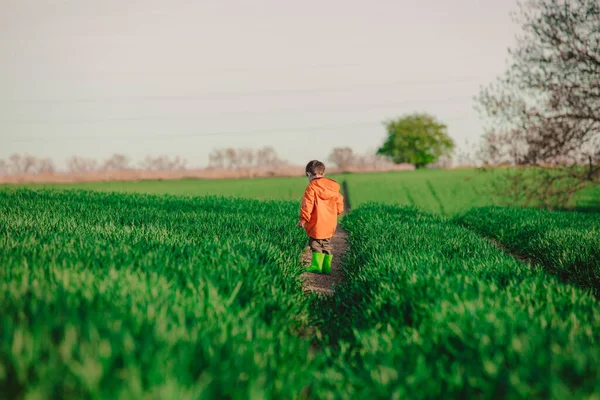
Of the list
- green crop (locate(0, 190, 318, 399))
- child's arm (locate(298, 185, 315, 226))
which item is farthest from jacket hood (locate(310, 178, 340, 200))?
green crop (locate(0, 190, 318, 399))

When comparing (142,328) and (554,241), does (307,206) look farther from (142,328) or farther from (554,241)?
(142,328)

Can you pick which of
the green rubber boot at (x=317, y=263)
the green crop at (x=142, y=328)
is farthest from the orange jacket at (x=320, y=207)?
the green crop at (x=142, y=328)

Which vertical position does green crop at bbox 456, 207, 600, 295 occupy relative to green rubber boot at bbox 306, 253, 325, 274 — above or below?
above

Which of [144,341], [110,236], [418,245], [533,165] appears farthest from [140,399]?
[533,165]

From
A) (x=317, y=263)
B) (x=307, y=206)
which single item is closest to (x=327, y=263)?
(x=317, y=263)

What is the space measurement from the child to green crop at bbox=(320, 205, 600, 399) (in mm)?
2613

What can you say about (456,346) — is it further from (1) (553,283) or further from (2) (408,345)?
(1) (553,283)

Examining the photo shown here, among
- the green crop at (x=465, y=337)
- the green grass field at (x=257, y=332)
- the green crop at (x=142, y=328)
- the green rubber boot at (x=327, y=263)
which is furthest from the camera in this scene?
the green rubber boot at (x=327, y=263)

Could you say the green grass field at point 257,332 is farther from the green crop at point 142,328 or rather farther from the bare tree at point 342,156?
→ the bare tree at point 342,156

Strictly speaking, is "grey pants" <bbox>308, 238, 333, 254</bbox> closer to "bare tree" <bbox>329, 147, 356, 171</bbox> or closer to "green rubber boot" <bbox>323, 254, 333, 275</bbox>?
"green rubber boot" <bbox>323, 254, 333, 275</bbox>

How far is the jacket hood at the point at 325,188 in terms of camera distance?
7.24 meters

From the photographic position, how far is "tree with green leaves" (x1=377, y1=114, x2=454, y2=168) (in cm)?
8231

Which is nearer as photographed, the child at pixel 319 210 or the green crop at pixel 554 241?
the green crop at pixel 554 241

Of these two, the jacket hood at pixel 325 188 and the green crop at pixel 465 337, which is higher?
the jacket hood at pixel 325 188
